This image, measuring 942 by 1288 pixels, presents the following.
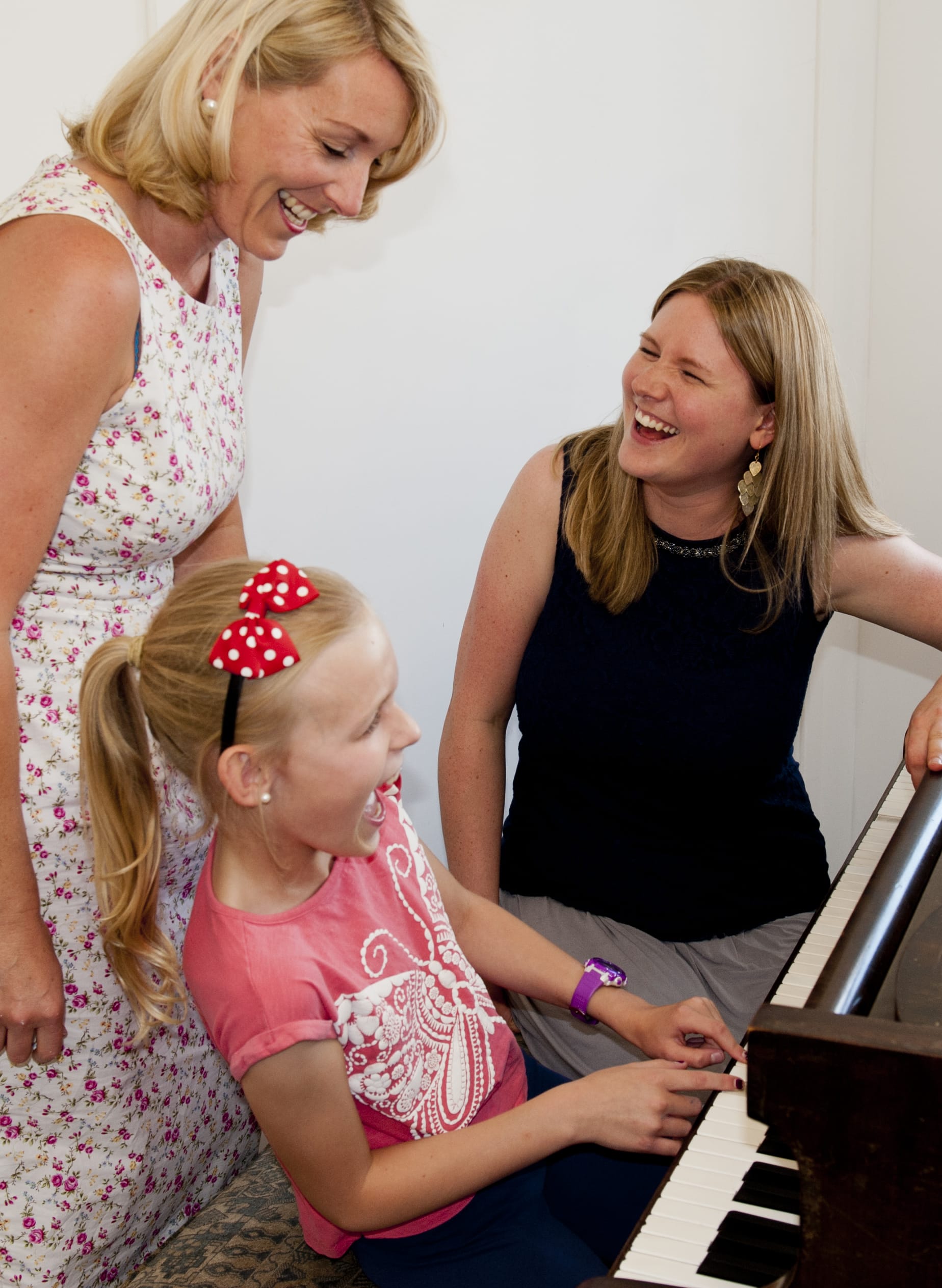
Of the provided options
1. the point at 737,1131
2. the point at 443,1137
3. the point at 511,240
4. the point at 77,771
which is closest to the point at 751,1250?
the point at 737,1131

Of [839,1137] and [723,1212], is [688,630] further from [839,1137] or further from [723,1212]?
[839,1137]

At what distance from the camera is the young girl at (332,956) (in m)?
1.04

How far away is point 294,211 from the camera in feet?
4.40

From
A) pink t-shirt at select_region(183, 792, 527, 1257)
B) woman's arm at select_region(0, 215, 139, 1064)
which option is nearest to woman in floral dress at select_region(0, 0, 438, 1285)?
woman's arm at select_region(0, 215, 139, 1064)

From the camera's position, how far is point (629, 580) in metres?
1.72

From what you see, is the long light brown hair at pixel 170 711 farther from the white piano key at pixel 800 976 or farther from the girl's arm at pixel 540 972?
the white piano key at pixel 800 976

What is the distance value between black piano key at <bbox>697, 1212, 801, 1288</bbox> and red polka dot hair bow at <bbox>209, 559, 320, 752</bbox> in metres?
0.54

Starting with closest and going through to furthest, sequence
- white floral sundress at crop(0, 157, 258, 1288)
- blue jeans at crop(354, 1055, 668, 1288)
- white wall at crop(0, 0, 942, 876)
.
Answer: blue jeans at crop(354, 1055, 668, 1288)
white floral sundress at crop(0, 157, 258, 1288)
white wall at crop(0, 0, 942, 876)

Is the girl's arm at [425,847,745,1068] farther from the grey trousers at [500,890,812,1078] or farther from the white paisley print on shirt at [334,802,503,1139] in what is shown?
the grey trousers at [500,890,812,1078]

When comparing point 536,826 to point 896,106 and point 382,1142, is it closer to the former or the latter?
point 382,1142

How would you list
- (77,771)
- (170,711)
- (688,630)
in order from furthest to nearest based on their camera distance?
(688,630), (77,771), (170,711)

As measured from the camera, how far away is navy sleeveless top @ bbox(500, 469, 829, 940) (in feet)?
5.61

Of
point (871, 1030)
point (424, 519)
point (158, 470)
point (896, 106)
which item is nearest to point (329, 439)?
point (424, 519)

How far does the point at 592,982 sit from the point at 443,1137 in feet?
0.87
